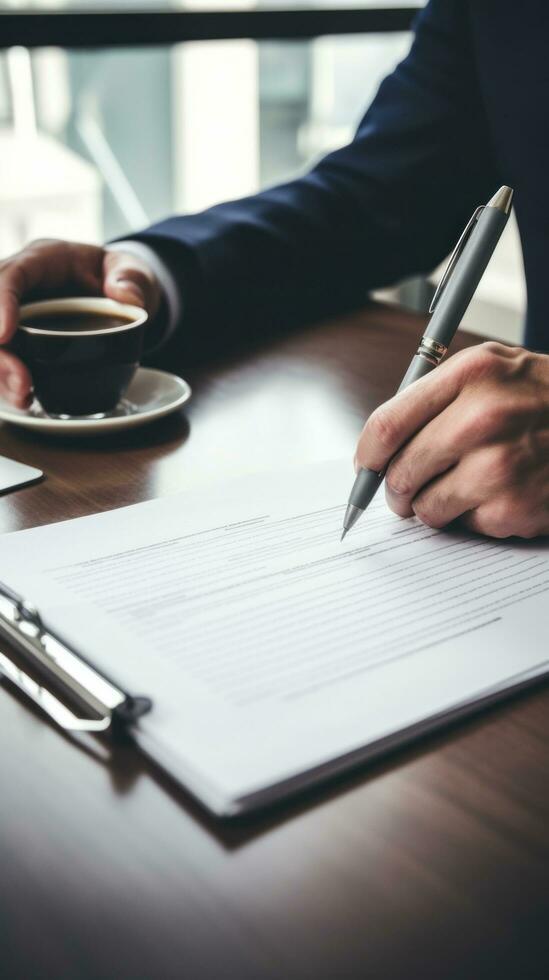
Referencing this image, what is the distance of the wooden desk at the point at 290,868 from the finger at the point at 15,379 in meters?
0.34

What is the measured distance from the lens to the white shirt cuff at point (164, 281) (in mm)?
872

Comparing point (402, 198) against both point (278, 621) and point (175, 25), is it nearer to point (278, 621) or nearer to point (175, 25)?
point (175, 25)

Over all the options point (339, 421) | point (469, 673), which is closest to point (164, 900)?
point (469, 673)

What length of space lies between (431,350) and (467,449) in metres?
0.08

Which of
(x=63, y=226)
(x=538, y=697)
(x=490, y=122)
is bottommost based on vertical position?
(x=63, y=226)

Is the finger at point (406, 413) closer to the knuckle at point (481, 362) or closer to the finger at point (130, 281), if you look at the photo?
the knuckle at point (481, 362)

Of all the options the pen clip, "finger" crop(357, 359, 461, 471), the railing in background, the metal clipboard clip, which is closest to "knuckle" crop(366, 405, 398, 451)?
"finger" crop(357, 359, 461, 471)

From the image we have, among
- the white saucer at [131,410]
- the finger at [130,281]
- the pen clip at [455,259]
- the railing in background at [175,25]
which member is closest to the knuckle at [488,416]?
the pen clip at [455,259]

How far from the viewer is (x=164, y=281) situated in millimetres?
875

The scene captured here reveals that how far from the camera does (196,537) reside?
54 cm

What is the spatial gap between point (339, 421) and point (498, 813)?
0.43 meters

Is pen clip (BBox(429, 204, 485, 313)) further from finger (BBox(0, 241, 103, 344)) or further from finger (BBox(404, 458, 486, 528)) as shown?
finger (BBox(0, 241, 103, 344))

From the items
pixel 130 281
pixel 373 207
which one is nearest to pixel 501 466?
pixel 130 281

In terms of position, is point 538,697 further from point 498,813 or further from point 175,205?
point 175,205
